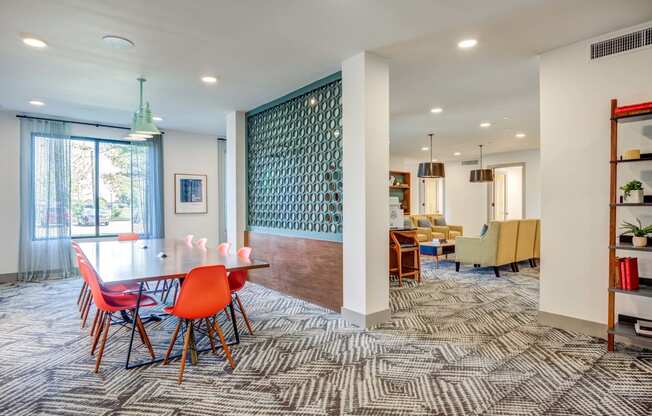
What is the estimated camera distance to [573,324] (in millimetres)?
3557

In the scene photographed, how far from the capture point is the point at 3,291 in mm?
5418

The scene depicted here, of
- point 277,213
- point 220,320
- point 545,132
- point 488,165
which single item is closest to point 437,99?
point 545,132

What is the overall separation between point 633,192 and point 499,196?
8883mm

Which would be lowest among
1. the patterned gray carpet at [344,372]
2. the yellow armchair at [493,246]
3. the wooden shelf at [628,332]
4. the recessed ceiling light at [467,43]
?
the patterned gray carpet at [344,372]

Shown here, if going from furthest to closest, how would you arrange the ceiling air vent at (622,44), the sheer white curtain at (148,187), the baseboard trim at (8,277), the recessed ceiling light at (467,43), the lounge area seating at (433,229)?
the lounge area seating at (433,229)
the sheer white curtain at (148,187)
the baseboard trim at (8,277)
the recessed ceiling light at (467,43)
the ceiling air vent at (622,44)

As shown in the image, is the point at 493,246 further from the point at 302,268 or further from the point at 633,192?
the point at 302,268

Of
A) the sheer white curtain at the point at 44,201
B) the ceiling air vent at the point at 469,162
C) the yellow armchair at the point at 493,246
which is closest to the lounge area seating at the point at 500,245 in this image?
the yellow armchair at the point at 493,246

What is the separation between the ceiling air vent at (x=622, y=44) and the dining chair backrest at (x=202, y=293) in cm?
382

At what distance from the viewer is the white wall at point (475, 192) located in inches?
403

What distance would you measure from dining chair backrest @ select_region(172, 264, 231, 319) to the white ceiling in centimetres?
203

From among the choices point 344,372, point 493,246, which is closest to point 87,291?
point 344,372

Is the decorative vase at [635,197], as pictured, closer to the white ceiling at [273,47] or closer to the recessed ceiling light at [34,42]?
the white ceiling at [273,47]

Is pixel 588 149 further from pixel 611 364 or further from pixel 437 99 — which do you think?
pixel 437 99

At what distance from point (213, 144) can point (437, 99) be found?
5.09m
